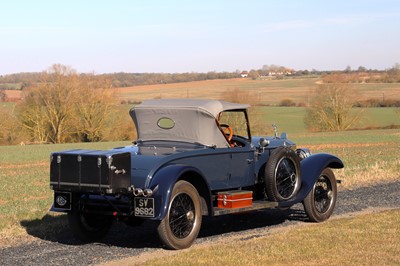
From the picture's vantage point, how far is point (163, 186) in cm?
816

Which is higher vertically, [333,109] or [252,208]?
[252,208]

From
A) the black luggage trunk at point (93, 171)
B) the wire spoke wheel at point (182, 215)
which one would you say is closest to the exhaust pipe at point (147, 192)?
the black luggage trunk at point (93, 171)

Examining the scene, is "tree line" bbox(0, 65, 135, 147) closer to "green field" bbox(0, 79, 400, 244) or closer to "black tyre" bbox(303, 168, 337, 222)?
"green field" bbox(0, 79, 400, 244)

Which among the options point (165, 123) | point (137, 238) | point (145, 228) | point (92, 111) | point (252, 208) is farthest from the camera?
point (92, 111)

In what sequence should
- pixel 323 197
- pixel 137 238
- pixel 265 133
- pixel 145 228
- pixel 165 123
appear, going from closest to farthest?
1. pixel 137 238
2. pixel 165 123
3. pixel 145 228
4. pixel 323 197
5. pixel 265 133

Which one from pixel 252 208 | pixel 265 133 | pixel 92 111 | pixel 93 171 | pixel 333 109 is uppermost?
pixel 93 171

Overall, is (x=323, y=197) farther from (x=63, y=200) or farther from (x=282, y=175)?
(x=63, y=200)

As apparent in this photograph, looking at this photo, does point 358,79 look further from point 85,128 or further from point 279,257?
point 279,257

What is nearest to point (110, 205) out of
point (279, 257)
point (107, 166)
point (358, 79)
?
point (107, 166)

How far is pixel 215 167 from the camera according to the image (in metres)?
9.12

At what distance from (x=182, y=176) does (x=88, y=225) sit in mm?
1565

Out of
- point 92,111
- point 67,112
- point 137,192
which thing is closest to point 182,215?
point 137,192

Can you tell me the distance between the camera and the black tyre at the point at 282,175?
31.5ft

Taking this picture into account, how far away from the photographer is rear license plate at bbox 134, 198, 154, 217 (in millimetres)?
8070
